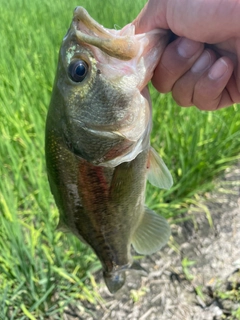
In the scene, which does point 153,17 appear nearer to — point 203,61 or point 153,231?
point 203,61

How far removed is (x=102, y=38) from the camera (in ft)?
2.53

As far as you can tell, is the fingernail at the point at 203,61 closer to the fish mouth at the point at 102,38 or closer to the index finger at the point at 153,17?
the index finger at the point at 153,17

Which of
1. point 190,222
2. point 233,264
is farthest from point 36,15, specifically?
point 233,264

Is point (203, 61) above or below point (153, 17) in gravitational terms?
below

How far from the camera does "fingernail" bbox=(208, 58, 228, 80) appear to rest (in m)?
1.02

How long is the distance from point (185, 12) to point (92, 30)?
277 mm

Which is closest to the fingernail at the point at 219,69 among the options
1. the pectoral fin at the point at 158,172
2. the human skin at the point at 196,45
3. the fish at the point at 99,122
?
the human skin at the point at 196,45

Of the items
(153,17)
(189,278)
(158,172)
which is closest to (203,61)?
(153,17)

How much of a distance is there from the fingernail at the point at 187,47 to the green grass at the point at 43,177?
2.63 ft

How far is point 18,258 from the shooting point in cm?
139

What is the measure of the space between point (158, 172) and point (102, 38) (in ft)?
1.32

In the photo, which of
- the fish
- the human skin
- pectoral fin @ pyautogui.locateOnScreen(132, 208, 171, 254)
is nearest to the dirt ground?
pectoral fin @ pyautogui.locateOnScreen(132, 208, 171, 254)

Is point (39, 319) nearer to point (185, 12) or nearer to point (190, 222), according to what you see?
point (190, 222)

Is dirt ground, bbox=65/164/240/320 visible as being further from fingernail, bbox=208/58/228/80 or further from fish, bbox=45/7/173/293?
fingernail, bbox=208/58/228/80
